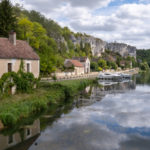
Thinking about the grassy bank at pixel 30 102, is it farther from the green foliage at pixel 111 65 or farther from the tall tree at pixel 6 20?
the green foliage at pixel 111 65

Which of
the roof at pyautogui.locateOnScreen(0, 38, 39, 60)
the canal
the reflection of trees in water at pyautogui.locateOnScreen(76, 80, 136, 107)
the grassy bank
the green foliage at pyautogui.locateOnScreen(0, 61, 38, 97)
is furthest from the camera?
the reflection of trees in water at pyautogui.locateOnScreen(76, 80, 136, 107)

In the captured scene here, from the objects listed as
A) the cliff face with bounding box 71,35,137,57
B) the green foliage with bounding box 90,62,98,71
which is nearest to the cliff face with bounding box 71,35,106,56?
the cliff face with bounding box 71,35,137,57

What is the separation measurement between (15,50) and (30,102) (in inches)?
306

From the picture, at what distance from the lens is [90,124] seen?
59.2 feet

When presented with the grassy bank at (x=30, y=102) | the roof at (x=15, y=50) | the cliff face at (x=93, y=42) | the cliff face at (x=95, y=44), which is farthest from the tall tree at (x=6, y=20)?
the cliff face at (x=93, y=42)

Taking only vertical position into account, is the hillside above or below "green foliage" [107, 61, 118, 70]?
above

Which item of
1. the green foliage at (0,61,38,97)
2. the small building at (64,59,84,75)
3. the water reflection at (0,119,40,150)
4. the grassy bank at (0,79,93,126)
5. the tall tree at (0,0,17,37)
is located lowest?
the water reflection at (0,119,40,150)

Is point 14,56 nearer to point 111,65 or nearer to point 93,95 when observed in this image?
point 93,95

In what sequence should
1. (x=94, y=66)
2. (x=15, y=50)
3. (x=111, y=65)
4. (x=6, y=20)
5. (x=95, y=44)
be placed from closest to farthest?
(x=15, y=50) → (x=6, y=20) → (x=94, y=66) → (x=111, y=65) → (x=95, y=44)

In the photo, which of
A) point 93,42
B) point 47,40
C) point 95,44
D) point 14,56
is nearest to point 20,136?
point 14,56

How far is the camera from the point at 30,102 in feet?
67.6

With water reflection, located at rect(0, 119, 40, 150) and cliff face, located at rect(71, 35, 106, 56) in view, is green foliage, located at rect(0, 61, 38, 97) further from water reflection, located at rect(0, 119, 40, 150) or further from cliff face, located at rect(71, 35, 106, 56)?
cliff face, located at rect(71, 35, 106, 56)

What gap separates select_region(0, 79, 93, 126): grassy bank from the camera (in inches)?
654

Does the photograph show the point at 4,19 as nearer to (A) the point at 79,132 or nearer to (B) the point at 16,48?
(B) the point at 16,48
